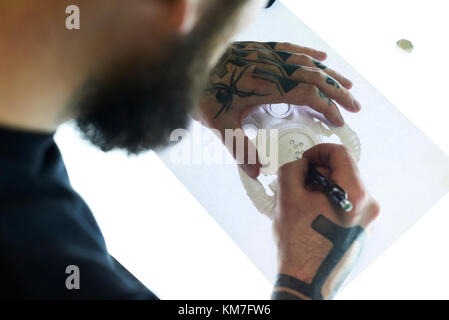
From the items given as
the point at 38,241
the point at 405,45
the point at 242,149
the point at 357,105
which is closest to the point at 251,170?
A: the point at 242,149

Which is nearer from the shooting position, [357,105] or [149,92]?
[149,92]

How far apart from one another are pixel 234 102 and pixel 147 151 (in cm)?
20

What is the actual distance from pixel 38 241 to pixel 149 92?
254 millimetres

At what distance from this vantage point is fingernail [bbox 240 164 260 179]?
0.77m

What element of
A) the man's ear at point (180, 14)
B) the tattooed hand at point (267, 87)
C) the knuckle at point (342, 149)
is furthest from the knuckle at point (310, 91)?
the man's ear at point (180, 14)

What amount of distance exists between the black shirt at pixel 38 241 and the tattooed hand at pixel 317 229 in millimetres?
221

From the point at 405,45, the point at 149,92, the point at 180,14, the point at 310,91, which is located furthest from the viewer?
the point at 405,45

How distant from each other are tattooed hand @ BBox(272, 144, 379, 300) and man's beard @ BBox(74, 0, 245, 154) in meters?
0.23

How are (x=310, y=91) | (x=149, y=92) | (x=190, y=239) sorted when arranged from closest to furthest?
(x=149, y=92), (x=190, y=239), (x=310, y=91)

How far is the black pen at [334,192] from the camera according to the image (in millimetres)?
684

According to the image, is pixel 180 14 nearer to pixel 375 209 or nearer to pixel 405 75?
pixel 375 209

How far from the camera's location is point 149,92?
0.61 metres

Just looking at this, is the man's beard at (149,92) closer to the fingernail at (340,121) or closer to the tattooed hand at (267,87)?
the tattooed hand at (267,87)
